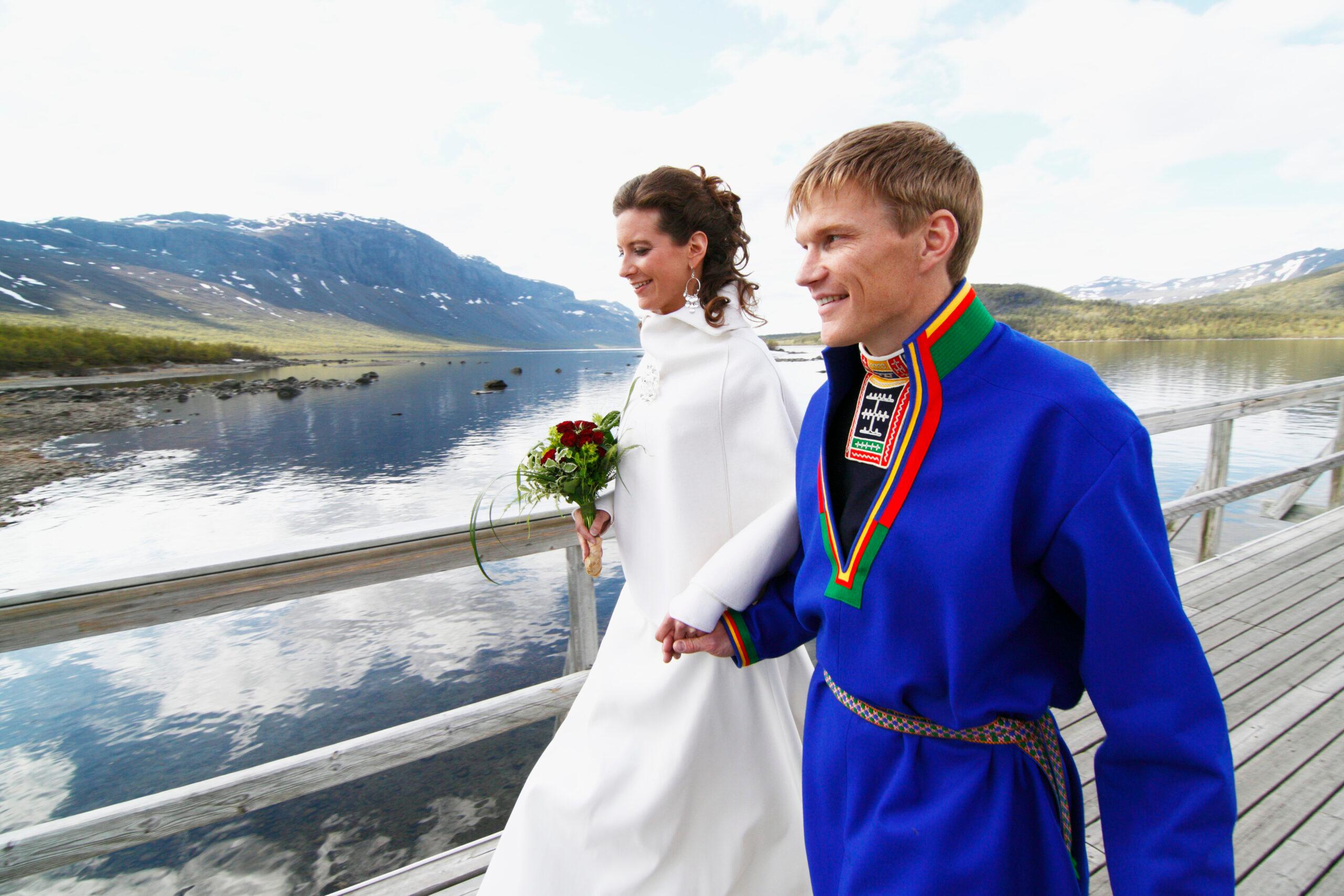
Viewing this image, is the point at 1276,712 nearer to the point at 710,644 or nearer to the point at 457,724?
the point at 710,644

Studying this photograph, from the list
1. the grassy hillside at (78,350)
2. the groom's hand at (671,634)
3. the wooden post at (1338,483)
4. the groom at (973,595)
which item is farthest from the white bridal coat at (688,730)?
the grassy hillside at (78,350)

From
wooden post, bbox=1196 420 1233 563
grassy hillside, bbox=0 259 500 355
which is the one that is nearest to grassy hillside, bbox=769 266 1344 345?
wooden post, bbox=1196 420 1233 563

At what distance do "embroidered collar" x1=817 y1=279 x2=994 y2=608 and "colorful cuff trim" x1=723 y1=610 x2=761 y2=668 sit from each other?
1.26 ft

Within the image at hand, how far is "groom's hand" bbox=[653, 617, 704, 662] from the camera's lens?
139 cm

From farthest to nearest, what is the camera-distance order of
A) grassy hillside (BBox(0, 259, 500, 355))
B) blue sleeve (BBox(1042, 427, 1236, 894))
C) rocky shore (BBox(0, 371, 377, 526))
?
grassy hillside (BBox(0, 259, 500, 355)) < rocky shore (BBox(0, 371, 377, 526)) < blue sleeve (BBox(1042, 427, 1236, 894))

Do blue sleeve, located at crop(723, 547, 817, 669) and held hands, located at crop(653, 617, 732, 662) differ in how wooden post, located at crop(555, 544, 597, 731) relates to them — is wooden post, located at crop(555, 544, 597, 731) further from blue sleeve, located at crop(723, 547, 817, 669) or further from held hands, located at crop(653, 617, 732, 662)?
blue sleeve, located at crop(723, 547, 817, 669)

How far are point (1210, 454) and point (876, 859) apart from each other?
4447mm

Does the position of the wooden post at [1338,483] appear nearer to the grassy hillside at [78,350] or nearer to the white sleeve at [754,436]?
the white sleeve at [754,436]

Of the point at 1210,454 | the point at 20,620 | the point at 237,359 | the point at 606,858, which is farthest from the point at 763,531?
the point at 237,359

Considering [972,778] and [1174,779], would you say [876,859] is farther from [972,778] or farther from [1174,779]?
[1174,779]

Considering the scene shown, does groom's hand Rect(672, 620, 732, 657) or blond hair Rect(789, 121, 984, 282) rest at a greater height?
blond hair Rect(789, 121, 984, 282)

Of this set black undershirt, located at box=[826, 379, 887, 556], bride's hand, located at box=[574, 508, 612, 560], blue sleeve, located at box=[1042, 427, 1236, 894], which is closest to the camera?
blue sleeve, located at box=[1042, 427, 1236, 894]

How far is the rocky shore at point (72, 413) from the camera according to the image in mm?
35688

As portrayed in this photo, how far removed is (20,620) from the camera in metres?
1.40
